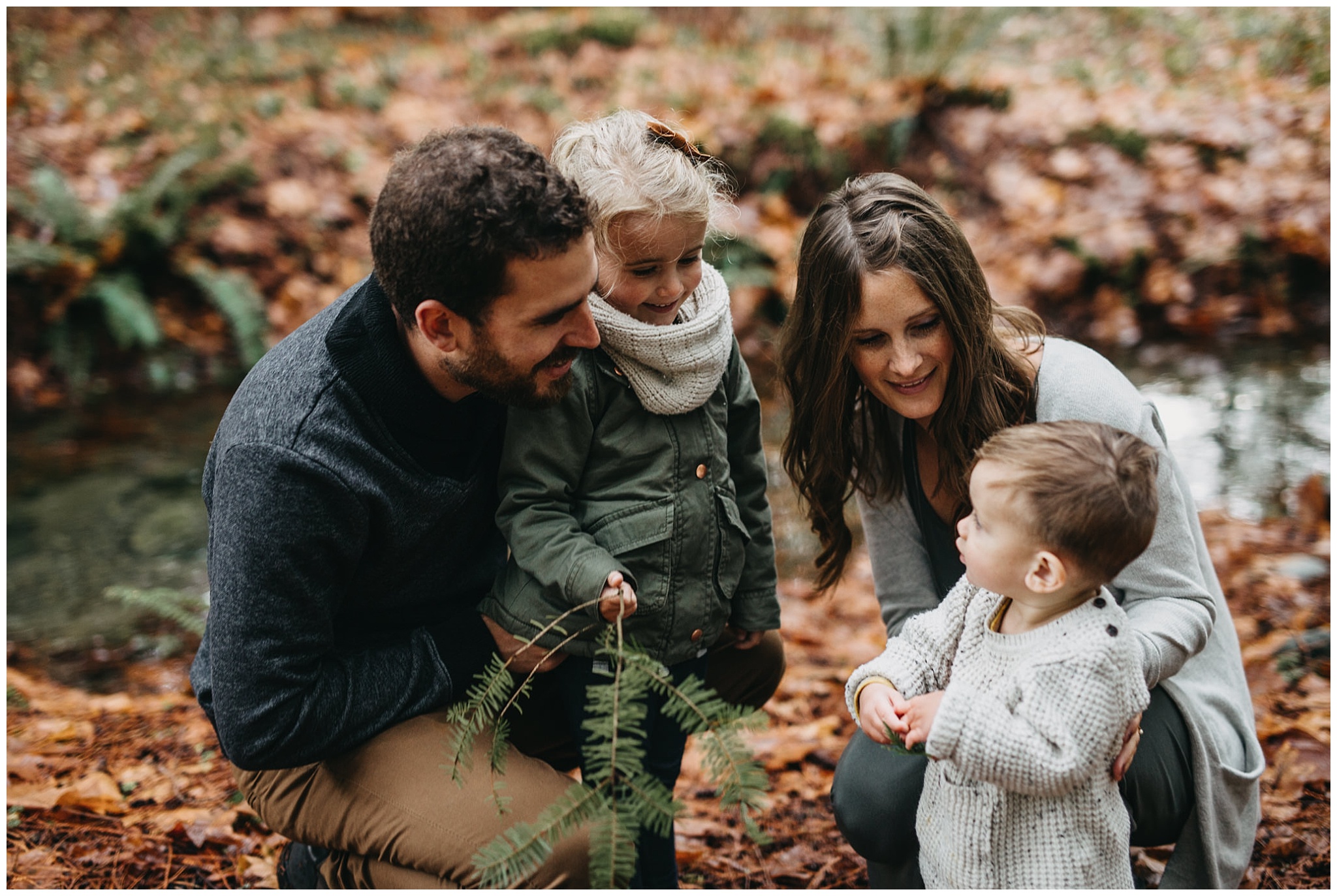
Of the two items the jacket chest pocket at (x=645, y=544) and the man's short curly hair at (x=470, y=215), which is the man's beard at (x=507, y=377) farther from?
the jacket chest pocket at (x=645, y=544)

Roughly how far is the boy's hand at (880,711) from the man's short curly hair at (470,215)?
1102 mm

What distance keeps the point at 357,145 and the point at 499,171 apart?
259 inches

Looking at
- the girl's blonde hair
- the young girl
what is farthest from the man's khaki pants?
the girl's blonde hair

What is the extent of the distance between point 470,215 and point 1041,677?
1375 mm

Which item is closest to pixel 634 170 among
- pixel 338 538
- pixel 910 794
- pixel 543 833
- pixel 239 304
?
pixel 338 538

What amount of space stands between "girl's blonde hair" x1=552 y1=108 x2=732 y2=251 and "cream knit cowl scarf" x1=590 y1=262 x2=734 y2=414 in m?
0.19

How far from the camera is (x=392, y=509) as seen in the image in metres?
2.01

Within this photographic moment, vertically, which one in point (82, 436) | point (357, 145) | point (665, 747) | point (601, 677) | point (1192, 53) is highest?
point (1192, 53)

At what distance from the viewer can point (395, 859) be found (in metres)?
2.03

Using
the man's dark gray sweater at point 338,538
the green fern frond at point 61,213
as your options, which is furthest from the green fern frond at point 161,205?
the man's dark gray sweater at point 338,538

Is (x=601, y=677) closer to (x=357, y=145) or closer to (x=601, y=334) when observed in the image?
(x=601, y=334)

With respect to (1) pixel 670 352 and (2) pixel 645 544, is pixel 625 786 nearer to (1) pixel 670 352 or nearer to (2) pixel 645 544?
(2) pixel 645 544

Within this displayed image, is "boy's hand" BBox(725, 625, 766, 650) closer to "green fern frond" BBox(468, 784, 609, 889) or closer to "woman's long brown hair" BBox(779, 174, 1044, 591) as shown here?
"woman's long brown hair" BBox(779, 174, 1044, 591)

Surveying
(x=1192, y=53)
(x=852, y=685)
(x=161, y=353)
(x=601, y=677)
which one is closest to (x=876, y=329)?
(x=852, y=685)
